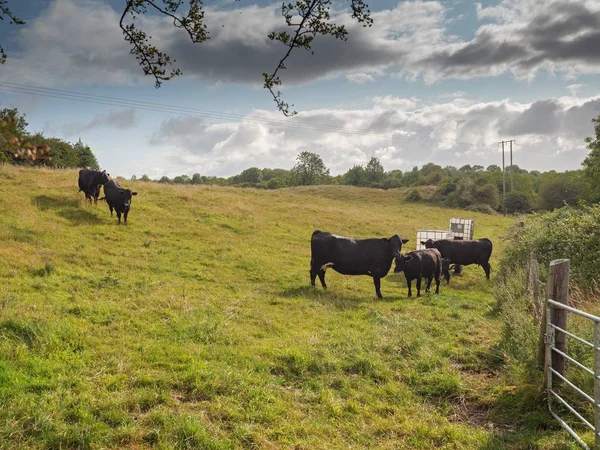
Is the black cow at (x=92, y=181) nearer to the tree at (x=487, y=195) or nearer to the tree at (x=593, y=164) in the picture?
the tree at (x=593, y=164)

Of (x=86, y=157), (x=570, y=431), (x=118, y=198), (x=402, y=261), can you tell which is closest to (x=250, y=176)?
(x=86, y=157)

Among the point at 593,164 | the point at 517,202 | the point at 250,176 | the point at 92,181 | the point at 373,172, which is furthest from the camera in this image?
the point at 250,176

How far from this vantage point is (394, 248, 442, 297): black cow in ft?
49.4

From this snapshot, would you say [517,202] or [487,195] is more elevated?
[487,195]

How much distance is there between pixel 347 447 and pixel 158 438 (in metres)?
2.18

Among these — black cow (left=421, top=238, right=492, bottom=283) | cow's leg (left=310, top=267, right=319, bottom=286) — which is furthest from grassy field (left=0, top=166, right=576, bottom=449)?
black cow (left=421, top=238, right=492, bottom=283)

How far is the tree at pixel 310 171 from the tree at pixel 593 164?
2832 inches

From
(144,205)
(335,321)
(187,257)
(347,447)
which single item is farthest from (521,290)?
(144,205)

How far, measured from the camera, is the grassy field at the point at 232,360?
200 inches

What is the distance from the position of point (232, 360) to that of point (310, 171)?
101 m

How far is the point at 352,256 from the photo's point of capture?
14.7 meters

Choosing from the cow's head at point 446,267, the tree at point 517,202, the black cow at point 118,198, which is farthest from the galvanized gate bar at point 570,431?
the tree at point 517,202

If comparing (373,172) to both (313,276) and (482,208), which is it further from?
(313,276)

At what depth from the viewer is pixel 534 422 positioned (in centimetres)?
542
